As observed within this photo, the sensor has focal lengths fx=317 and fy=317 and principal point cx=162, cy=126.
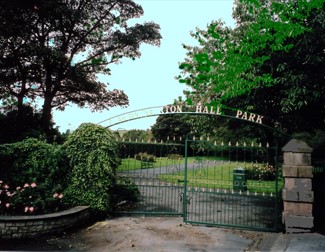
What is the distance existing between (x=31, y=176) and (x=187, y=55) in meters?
11.8

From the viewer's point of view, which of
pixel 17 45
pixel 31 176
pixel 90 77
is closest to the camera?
pixel 31 176

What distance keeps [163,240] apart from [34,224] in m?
3.00

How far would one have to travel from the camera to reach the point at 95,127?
916 cm

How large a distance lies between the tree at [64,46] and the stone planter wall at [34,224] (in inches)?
453

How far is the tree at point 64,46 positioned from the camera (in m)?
17.3

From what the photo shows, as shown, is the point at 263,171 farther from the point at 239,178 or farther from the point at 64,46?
the point at 64,46

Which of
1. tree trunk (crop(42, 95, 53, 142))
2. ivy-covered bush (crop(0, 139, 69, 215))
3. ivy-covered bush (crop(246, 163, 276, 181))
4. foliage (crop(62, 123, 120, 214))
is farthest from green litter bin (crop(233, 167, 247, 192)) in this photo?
tree trunk (crop(42, 95, 53, 142))

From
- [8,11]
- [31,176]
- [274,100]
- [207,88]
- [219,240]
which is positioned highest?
[8,11]

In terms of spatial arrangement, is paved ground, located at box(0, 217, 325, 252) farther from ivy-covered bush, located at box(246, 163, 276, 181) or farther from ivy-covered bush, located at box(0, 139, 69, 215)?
ivy-covered bush, located at box(246, 163, 276, 181)

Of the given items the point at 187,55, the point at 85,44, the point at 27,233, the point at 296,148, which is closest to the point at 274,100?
the point at 296,148

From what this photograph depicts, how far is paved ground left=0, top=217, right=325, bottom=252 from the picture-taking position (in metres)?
6.58

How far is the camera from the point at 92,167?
870 cm

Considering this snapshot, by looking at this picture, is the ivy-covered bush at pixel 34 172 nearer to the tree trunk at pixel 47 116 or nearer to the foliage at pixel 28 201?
the foliage at pixel 28 201

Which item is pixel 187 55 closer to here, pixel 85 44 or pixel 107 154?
pixel 85 44
